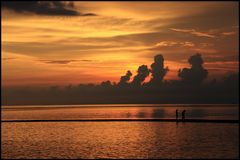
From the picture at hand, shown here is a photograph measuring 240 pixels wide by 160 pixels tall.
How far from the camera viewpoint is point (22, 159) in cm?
4156

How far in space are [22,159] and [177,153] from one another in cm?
1735

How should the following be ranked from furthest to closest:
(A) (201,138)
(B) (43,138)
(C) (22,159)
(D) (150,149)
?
(B) (43,138)
(A) (201,138)
(D) (150,149)
(C) (22,159)

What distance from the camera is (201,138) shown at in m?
59.5

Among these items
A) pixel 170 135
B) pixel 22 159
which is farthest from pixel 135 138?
pixel 22 159

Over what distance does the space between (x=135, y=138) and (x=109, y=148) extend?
12521 millimetres

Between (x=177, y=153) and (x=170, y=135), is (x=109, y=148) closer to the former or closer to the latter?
(x=177, y=153)

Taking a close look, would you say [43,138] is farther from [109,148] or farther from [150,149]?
[150,149]

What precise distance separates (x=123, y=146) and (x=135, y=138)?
10241mm

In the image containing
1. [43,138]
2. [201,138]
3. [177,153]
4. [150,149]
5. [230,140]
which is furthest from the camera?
[43,138]

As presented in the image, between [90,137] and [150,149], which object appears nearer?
[150,149]

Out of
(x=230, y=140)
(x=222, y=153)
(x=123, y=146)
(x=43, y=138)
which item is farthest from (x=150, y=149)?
(x=43, y=138)

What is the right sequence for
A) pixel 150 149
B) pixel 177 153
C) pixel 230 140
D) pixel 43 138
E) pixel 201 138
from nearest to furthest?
pixel 177 153
pixel 150 149
pixel 230 140
pixel 201 138
pixel 43 138

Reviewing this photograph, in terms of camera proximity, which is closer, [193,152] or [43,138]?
[193,152]

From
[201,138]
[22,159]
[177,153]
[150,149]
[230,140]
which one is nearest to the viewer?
[22,159]
